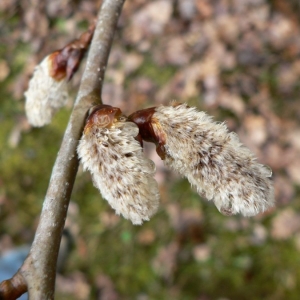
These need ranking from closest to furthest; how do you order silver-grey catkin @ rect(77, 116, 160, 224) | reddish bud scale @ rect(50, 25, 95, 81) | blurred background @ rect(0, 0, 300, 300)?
1. silver-grey catkin @ rect(77, 116, 160, 224)
2. reddish bud scale @ rect(50, 25, 95, 81)
3. blurred background @ rect(0, 0, 300, 300)

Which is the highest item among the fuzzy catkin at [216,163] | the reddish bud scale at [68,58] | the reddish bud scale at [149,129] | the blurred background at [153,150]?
the reddish bud scale at [68,58]

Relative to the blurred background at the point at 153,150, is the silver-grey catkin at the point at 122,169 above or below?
above

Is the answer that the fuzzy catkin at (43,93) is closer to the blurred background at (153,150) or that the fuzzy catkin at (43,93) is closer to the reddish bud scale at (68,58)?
the reddish bud scale at (68,58)

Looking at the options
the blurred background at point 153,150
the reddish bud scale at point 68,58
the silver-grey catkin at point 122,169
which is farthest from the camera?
the blurred background at point 153,150

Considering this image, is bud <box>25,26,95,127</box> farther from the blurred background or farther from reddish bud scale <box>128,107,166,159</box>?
the blurred background

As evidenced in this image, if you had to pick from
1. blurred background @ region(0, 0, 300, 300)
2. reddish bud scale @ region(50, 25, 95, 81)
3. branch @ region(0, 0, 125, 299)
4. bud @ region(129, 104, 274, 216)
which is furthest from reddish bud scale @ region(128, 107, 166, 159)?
blurred background @ region(0, 0, 300, 300)

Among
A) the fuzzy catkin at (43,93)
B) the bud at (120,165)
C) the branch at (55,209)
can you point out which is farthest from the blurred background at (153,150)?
the bud at (120,165)

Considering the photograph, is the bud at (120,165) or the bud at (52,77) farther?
the bud at (52,77)

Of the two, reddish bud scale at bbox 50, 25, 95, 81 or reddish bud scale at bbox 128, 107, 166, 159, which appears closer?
reddish bud scale at bbox 128, 107, 166, 159
